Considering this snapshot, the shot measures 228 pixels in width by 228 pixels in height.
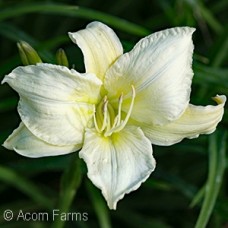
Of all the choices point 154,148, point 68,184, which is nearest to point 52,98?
point 68,184

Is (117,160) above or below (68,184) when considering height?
above

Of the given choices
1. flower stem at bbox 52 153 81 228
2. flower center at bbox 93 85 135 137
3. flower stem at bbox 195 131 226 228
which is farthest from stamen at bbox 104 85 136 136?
flower stem at bbox 195 131 226 228

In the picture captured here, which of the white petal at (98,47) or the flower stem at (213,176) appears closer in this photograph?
the white petal at (98,47)

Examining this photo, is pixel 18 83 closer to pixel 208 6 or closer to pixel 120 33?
pixel 120 33

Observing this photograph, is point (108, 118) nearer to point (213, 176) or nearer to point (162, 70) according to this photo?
point (162, 70)

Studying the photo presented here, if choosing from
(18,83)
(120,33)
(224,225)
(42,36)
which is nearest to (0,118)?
(42,36)

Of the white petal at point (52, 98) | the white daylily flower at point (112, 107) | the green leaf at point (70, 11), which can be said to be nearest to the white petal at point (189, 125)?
the white daylily flower at point (112, 107)

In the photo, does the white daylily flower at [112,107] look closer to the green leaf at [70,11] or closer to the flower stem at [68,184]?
the flower stem at [68,184]

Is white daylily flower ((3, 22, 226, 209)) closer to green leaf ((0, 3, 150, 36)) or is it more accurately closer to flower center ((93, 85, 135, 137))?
flower center ((93, 85, 135, 137))
